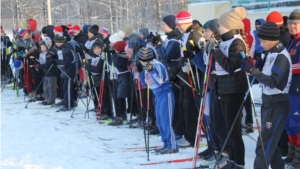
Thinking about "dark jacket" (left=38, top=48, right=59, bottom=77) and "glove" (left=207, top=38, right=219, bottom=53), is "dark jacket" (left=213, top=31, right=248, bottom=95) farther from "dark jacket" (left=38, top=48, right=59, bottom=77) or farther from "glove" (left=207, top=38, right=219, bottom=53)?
"dark jacket" (left=38, top=48, right=59, bottom=77)

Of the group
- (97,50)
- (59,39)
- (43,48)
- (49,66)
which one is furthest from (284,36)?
(43,48)

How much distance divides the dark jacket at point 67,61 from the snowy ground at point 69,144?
0.96 metres

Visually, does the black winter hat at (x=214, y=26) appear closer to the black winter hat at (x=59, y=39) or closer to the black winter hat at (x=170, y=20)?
the black winter hat at (x=170, y=20)

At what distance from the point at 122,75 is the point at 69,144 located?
1935 millimetres

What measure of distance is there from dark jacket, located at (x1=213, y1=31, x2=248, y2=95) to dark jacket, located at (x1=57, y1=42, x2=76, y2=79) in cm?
595

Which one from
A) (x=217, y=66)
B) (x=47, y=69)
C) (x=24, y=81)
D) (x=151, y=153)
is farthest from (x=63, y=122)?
(x=217, y=66)

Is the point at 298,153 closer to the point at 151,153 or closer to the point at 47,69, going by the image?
the point at 151,153

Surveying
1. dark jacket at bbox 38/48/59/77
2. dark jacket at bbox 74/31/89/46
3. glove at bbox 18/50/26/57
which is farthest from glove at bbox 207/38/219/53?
glove at bbox 18/50/26/57

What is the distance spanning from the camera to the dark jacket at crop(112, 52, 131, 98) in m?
8.18

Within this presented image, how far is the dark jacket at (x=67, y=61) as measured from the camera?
394 inches

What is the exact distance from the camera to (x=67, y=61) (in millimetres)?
9992

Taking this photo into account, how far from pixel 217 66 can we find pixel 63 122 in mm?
4948

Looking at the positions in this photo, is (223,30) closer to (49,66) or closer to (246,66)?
(246,66)

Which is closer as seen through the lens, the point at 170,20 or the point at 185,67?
the point at 185,67
